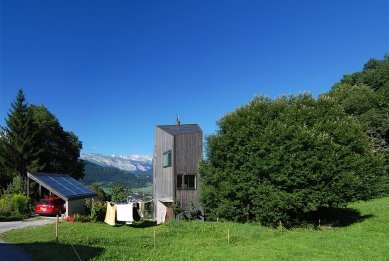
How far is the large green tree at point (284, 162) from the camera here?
913 inches

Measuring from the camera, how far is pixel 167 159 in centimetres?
3050

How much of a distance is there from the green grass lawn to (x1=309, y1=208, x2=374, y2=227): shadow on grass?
93.0 inches

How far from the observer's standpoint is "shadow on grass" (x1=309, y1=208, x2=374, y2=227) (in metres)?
25.1

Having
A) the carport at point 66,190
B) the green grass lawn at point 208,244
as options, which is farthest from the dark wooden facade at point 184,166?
the carport at point 66,190

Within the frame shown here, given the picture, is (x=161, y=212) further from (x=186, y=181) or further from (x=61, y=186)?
(x=61, y=186)

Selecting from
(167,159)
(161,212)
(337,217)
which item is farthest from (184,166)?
(337,217)

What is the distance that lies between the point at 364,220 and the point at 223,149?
11033 mm

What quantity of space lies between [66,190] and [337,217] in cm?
2169

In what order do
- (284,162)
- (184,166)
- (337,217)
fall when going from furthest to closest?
(184,166) → (337,217) → (284,162)

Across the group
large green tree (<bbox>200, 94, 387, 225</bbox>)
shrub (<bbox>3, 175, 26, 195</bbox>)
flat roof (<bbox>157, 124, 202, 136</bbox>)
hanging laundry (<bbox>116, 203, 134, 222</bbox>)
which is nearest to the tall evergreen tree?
shrub (<bbox>3, 175, 26, 195</bbox>)

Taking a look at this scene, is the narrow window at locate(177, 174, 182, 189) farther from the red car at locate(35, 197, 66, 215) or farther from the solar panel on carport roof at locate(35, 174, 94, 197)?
the red car at locate(35, 197, 66, 215)

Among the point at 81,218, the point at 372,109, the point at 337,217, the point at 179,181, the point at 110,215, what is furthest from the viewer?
the point at 372,109

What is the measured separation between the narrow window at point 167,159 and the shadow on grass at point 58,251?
15.0 m

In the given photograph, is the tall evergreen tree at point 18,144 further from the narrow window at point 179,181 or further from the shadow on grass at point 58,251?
the shadow on grass at point 58,251
